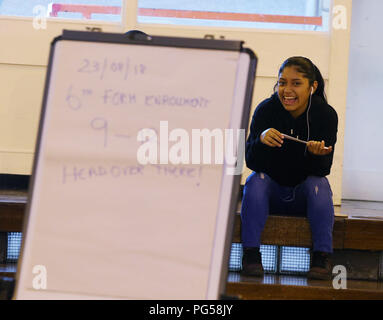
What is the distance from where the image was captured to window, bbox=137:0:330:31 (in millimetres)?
2713

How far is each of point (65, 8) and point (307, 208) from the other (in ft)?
4.91

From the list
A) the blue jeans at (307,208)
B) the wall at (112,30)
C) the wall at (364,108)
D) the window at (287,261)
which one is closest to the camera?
the blue jeans at (307,208)

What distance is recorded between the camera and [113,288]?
131 cm

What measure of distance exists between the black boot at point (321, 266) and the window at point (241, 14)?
1.16 meters

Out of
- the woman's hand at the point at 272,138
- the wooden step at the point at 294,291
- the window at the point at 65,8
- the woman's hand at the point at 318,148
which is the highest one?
the window at the point at 65,8

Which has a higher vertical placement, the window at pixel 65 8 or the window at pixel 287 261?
the window at pixel 65 8

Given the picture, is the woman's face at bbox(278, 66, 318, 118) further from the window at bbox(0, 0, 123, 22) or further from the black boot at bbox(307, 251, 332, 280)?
the window at bbox(0, 0, 123, 22)

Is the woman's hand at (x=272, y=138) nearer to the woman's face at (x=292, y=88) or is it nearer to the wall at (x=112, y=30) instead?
the woman's face at (x=292, y=88)

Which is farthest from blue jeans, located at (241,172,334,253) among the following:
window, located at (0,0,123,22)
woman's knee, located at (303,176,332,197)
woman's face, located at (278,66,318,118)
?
window, located at (0,0,123,22)

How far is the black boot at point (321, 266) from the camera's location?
2023 mm

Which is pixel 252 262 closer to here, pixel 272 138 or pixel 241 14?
pixel 272 138

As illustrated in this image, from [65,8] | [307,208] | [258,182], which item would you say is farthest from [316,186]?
[65,8]

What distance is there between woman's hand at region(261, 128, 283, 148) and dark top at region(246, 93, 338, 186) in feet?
0.32

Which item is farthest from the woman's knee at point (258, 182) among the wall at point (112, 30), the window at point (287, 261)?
the wall at point (112, 30)
